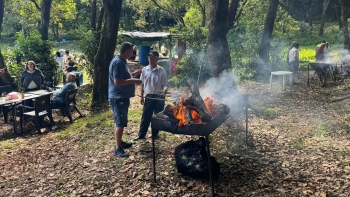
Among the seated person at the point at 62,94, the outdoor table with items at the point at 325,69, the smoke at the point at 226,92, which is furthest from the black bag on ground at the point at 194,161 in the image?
the outdoor table with items at the point at 325,69

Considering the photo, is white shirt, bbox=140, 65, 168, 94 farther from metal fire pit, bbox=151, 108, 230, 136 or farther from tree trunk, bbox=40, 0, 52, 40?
tree trunk, bbox=40, 0, 52, 40

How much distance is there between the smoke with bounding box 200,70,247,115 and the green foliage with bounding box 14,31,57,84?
6.94 m

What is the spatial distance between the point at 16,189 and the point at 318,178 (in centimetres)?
493

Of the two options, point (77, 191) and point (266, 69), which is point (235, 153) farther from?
point (266, 69)

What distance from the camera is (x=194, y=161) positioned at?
5.21 metres

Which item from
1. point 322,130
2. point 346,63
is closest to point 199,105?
point 322,130

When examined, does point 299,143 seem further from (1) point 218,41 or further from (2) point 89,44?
(2) point 89,44

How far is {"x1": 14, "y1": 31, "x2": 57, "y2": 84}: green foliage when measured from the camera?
11719 millimetres

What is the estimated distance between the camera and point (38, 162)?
6531 millimetres

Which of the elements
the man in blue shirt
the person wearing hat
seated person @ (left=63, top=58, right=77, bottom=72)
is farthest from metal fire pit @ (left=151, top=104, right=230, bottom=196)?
seated person @ (left=63, top=58, right=77, bottom=72)

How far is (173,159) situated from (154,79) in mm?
1786

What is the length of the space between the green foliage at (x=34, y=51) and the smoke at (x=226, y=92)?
22.8 ft

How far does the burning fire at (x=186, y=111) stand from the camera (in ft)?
15.5

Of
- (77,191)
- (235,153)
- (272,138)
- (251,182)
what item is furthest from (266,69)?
(77,191)
